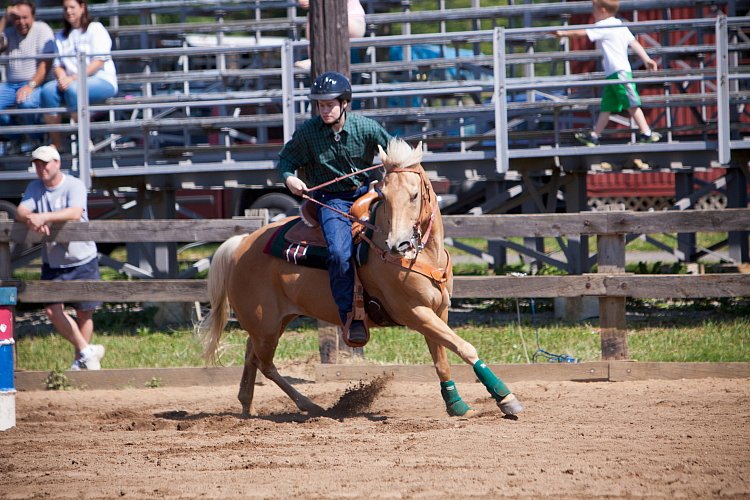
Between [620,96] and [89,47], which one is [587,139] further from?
[89,47]

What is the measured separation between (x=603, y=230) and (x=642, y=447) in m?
3.12

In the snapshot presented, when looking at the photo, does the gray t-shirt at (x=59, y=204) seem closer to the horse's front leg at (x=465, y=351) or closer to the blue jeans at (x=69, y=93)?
the blue jeans at (x=69, y=93)

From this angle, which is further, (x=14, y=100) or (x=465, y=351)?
(x=14, y=100)

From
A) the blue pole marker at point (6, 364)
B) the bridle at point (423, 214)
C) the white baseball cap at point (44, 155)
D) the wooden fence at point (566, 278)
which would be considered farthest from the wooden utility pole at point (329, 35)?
the blue pole marker at point (6, 364)

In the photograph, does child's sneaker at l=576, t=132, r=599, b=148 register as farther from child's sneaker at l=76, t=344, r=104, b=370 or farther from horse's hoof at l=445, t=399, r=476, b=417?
child's sneaker at l=76, t=344, r=104, b=370

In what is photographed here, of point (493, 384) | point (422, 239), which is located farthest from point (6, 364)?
point (493, 384)

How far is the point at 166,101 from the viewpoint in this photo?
11.7 m

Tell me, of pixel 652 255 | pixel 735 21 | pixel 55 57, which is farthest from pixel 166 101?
pixel 652 255

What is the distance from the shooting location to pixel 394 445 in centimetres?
602

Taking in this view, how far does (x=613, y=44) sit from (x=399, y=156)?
5488 millimetres

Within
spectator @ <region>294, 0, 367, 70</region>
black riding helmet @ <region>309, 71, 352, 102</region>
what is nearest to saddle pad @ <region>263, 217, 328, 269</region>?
black riding helmet @ <region>309, 71, 352, 102</region>

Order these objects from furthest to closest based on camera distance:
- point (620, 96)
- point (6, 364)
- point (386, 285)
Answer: point (620, 96) → point (6, 364) → point (386, 285)

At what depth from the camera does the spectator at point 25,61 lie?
11977mm

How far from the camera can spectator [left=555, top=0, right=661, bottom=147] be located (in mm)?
10914
